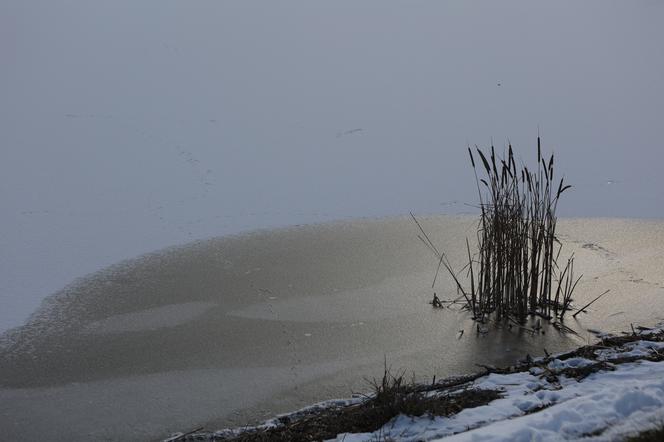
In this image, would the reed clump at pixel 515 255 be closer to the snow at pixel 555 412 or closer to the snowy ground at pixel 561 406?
the snowy ground at pixel 561 406

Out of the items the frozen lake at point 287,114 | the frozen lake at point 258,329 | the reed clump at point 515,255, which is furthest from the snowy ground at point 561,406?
the frozen lake at point 287,114

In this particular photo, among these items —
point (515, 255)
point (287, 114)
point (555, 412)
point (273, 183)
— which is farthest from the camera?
point (287, 114)

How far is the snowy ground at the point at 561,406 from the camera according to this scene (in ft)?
5.96

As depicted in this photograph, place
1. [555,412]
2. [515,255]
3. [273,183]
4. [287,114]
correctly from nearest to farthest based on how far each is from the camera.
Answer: [555,412]
[515,255]
[273,183]
[287,114]

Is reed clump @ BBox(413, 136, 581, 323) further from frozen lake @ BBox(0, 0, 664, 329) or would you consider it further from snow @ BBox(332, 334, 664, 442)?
frozen lake @ BBox(0, 0, 664, 329)

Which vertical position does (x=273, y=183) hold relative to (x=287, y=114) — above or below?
below

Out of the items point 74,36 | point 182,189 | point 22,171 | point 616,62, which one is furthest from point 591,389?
point 74,36

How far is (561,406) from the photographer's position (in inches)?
76.9

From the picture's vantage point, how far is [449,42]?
6855 millimetres

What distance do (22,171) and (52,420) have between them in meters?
2.76

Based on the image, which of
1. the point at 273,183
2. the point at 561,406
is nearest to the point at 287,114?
the point at 273,183

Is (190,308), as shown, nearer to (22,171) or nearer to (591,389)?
(591,389)

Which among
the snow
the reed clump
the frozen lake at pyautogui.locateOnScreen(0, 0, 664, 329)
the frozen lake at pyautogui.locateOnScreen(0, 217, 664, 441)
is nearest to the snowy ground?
the snow

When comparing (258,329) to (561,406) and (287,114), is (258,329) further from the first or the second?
(287,114)
